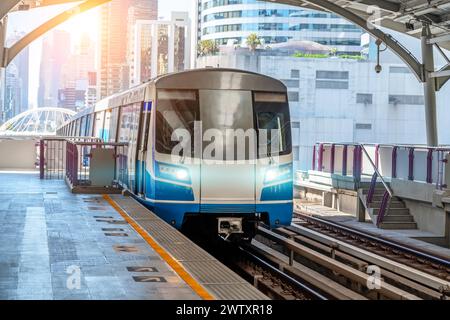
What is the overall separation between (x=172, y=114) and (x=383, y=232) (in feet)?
25.7

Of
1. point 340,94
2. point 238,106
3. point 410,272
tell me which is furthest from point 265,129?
point 340,94

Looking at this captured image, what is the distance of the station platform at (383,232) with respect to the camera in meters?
16.0

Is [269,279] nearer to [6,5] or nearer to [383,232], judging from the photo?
[383,232]

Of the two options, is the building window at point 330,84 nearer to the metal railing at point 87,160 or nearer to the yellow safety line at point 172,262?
the metal railing at point 87,160

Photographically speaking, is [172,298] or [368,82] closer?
[172,298]

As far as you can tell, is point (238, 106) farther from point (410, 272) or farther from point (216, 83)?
point (410, 272)

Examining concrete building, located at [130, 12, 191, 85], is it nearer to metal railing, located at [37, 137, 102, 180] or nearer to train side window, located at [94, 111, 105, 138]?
train side window, located at [94, 111, 105, 138]

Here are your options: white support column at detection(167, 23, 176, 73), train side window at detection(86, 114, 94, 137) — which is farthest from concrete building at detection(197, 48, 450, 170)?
white support column at detection(167, 23, 176, 73)

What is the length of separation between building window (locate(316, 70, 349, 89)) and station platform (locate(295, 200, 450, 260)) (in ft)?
161

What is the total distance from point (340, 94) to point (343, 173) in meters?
51.9

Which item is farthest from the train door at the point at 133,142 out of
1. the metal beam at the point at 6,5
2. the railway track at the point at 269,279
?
the metal beam at the point at 6,5

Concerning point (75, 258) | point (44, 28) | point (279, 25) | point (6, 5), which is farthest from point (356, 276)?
point (279, 25)

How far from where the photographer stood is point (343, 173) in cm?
2323
